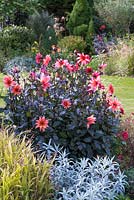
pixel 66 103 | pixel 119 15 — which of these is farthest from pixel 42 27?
pixel 66 103

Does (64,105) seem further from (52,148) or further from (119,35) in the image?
(119,35)

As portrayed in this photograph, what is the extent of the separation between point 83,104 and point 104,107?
20 cm

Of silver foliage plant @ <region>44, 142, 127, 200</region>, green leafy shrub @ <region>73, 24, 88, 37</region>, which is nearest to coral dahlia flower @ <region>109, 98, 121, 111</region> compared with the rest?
silver foliage plant @ <region>44, 142, 127, 200</region>

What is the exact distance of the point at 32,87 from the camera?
4852 millimetres

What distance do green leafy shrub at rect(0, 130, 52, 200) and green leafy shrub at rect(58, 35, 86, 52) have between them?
1151 centimetres

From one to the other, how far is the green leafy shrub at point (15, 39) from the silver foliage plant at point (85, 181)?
11.6m

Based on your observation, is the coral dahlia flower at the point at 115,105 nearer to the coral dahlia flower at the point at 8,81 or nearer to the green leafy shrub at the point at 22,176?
the coral dahlia flower at the point at 8,81

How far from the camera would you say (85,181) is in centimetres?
419

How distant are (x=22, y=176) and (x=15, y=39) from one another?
13.0 metres

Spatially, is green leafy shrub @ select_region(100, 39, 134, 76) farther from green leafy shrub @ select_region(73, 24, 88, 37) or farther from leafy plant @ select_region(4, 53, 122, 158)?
leafy plant @ select_region(4, 53, 122, 158)

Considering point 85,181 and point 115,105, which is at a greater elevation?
point 115,105

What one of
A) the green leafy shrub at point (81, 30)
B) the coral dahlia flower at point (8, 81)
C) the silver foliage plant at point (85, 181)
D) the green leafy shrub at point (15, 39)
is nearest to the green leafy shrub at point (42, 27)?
the green leafy shrub at point (15, 39)

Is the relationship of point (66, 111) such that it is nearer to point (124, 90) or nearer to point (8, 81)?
point (8, 81)

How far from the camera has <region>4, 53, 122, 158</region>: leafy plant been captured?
185 inches
